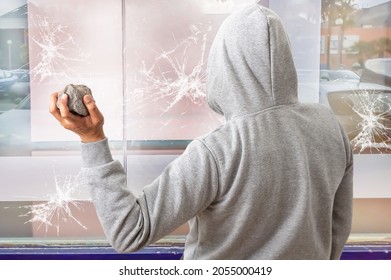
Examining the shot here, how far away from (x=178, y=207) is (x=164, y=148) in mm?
1077

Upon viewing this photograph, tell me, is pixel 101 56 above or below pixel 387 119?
above

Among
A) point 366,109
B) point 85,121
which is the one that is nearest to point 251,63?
point 85,121

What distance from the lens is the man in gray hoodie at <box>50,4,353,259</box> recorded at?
824 mm

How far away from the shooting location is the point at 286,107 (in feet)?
2.97

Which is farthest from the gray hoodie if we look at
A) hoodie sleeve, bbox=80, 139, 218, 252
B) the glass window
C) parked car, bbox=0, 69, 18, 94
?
parked car, bbox=0, 69, 18, 94

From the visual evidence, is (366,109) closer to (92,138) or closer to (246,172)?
(246,172)

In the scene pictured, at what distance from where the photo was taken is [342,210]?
1.03 meters

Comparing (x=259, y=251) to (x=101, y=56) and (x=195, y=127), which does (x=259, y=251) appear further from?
(x=101, y=56)

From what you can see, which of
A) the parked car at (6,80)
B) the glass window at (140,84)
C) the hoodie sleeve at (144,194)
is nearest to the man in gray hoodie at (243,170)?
the hoodie sleeve at (144,194)

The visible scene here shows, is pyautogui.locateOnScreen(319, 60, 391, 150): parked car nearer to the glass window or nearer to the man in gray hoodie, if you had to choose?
the glass window

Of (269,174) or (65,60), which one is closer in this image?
(269,174)

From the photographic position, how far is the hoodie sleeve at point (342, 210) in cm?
101

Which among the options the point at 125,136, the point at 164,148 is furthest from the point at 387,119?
the point at 125,136

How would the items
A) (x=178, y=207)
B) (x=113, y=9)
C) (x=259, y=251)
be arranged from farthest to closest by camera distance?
(x=113, y=9) → (x=259, y=251) → (x=178, y=207)
